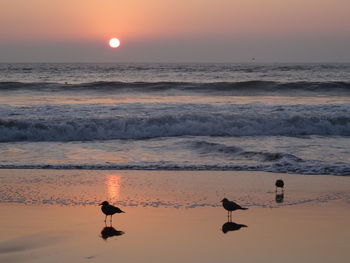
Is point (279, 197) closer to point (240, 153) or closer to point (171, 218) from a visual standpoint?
point (171, 218)

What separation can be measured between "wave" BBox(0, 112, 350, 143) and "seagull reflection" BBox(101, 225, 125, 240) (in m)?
10.0

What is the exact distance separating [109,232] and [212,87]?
27.3m

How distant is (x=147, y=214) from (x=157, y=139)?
8.87 meters

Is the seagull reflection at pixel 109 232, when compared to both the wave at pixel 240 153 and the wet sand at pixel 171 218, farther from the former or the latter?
the wave at pixel 240 153

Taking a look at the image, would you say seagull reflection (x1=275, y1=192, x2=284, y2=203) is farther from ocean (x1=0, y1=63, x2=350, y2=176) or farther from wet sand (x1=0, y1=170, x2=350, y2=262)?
ocean (x1=0, y1=63, x2=350, y2=176)

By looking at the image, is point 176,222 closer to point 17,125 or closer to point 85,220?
point 85,220

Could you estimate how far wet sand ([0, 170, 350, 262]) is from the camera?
21.6ft

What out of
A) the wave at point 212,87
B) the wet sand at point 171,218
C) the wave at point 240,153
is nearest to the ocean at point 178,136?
the wave at point 240,153

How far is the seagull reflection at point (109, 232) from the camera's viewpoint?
23.8 ft

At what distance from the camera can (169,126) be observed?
61.7ft

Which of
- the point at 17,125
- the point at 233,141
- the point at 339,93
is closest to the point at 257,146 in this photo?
the point at 233,141

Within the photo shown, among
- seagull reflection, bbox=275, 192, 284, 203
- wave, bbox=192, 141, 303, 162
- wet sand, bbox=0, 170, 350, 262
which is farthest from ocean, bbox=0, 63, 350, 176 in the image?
seagull reflection, bbox=275, 192, 284, 203

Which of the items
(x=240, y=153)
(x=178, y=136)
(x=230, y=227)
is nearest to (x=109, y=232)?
(x=230, y=227)

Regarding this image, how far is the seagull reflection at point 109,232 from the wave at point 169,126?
1005 centimetres
